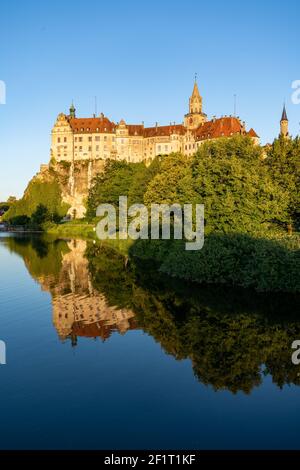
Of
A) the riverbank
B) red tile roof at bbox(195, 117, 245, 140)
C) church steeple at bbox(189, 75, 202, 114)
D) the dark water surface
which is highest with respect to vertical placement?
church steeple at bbox(189, 75, 202, 114)

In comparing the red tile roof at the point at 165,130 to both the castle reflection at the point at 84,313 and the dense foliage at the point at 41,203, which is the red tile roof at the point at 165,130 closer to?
the dense foliage at the point at 41,203

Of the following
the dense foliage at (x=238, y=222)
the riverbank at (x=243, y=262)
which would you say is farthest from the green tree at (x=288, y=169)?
the riverbank at (x=243, y=262)

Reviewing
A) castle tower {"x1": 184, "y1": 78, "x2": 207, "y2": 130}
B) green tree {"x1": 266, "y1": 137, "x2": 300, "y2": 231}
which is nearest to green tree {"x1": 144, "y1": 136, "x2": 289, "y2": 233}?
green tree {"x1": 266, "y1": 137, "x2": 300, "y2": 231}

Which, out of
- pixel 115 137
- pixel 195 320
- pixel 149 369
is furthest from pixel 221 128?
pixel 149 369

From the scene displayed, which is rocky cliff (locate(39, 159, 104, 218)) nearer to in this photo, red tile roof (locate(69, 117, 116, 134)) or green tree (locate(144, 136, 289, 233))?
red tile roof (locate(69, 117, 116, 134))

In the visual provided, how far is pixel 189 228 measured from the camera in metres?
34.4

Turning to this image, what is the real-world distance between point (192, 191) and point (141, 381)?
21.0 m

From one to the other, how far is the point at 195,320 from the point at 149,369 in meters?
6.39

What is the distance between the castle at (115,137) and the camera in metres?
114

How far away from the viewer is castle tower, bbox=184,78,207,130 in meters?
116

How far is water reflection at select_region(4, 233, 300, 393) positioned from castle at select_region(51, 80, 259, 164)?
3205 inches

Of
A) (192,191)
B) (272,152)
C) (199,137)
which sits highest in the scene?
(199,137)

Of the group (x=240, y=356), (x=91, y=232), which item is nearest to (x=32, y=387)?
(x=240, y=356)

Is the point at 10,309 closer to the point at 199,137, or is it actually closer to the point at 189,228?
the point at 189,228
